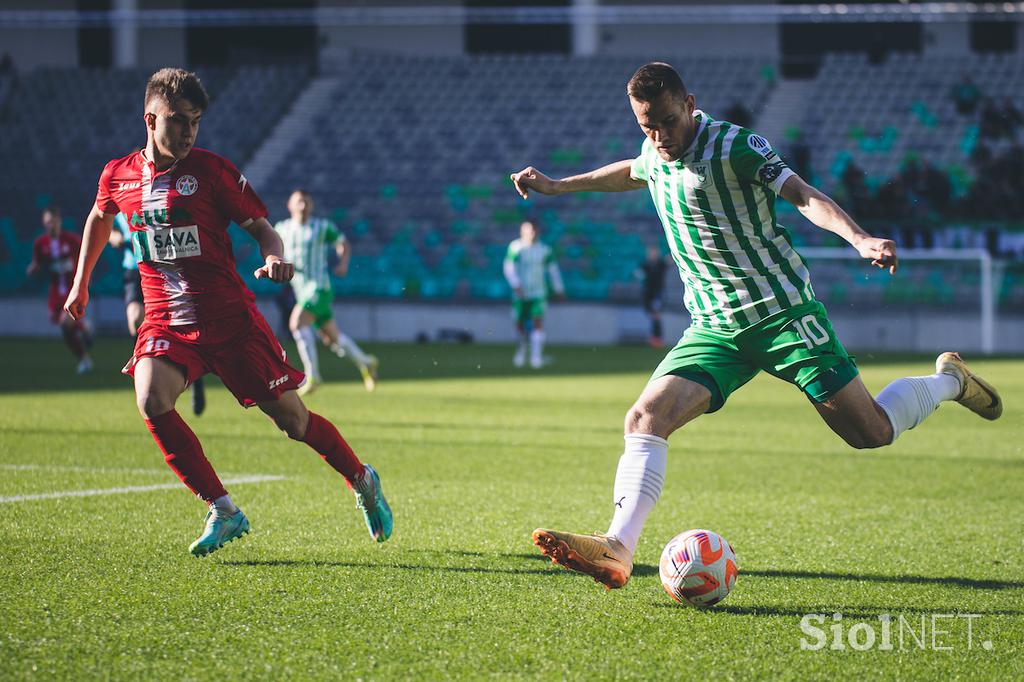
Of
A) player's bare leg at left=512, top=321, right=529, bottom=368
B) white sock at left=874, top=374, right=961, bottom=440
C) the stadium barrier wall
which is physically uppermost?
white sock at left=874, top=374, right=961, bottom=440

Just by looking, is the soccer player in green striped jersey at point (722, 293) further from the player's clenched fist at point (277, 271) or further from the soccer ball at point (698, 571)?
the player's clenched fist at point (277, 271)

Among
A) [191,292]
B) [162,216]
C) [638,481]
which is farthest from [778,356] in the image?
[162,216]

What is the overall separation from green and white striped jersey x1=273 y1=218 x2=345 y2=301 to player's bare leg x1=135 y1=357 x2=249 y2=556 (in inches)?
350

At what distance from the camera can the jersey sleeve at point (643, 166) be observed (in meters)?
5.09

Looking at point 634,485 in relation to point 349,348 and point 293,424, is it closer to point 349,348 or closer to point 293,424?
point 293,424

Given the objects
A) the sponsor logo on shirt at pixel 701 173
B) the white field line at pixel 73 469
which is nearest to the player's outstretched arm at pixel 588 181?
the sponsor logo on shirt at pixel 701 173

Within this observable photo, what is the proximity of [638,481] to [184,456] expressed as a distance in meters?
1.96

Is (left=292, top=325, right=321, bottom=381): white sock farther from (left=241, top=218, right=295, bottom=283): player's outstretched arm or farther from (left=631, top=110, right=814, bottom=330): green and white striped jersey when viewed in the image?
(left=631, top=110, right=814, bottom=330): green and white striped jersey

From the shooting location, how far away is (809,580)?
5.02 m

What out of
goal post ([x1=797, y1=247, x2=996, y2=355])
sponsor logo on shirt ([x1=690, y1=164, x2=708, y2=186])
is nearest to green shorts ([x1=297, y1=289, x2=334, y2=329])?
sponsor logo on shirt ([x1=690, y1=164, x2=708, y2=186])

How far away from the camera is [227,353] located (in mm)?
5512

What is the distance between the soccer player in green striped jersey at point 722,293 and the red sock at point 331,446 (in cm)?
141

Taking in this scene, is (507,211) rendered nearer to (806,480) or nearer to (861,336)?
(861,336)

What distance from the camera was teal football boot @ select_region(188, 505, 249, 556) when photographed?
533cm
